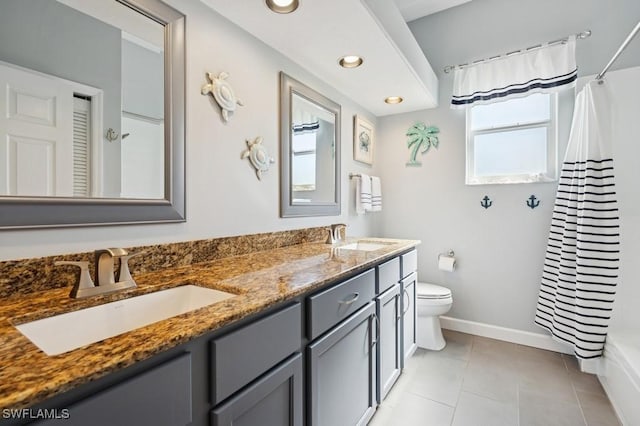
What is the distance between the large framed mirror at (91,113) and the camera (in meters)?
0.88

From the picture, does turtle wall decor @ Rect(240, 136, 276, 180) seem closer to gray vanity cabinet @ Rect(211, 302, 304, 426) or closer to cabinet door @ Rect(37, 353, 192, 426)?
gray vanity cabinet @ Rect(211, 302, 304, 426)

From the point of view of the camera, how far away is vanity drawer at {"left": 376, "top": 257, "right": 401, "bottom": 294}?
165 centimetres

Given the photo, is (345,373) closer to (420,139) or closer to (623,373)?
(623,373)

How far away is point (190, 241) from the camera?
4.39 feet

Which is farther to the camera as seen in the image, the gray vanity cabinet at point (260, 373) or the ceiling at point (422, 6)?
the ceiling at point (422, 6)

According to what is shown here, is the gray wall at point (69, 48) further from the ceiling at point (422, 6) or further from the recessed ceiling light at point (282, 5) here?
the ceiling at point (422, 6)

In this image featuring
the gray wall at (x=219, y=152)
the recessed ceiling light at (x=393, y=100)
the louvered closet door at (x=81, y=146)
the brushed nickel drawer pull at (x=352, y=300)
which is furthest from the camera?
the recessed ceiling light at (x=393, y=100)

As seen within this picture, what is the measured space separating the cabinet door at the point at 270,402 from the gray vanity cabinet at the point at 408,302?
1139 millimetres

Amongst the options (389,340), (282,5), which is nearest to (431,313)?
(389,340)

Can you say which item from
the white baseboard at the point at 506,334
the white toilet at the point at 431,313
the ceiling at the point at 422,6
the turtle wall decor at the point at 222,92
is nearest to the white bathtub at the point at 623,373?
the white baseboard at the point at 506,334

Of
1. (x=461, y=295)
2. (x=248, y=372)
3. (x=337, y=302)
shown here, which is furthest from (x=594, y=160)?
(x=248, y=372)

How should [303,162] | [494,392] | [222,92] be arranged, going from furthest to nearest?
[303,162] < [494,392] < [222,92]

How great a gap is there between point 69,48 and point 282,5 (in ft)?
2.86

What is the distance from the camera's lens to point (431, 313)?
2.40m
